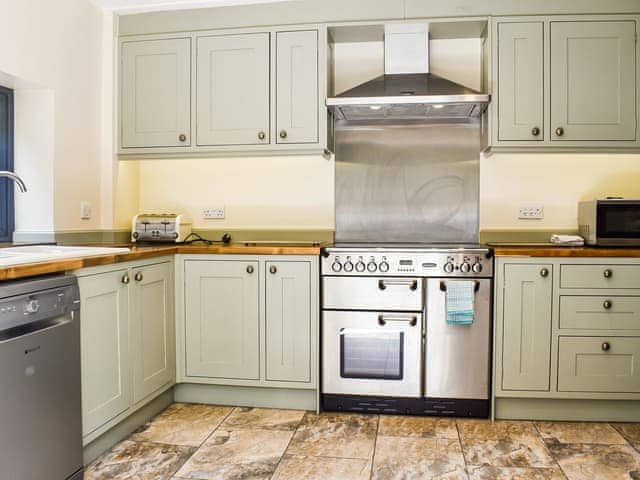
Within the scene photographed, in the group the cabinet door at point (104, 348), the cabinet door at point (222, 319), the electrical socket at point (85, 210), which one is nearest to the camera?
the cabinet door at point (104, 348)

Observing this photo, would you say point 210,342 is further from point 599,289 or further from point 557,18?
point 557,18

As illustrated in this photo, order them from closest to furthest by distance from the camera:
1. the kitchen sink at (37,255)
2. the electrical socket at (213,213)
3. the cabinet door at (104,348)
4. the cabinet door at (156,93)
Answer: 1. the kitchen sink at (37,255)
2. the cabinet door at (104,348)
3. the cabinet door at (156,93)
4. the electrical socket at (213,213)

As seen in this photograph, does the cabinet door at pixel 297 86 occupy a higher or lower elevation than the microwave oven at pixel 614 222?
higher

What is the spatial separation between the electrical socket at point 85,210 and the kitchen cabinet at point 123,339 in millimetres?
644

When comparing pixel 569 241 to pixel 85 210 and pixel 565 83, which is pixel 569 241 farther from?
pixel 85 210

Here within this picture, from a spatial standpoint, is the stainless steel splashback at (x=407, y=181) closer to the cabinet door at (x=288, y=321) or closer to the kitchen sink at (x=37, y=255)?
the cabinet door at (x=288, y=321)

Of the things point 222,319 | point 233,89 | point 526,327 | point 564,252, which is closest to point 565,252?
point 564,252

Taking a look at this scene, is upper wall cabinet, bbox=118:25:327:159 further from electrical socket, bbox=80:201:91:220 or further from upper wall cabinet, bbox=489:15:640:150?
upper wall cabinet, bbox=489:15:640:150

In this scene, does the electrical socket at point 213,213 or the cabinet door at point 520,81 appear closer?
the cabinet door at point 520,81

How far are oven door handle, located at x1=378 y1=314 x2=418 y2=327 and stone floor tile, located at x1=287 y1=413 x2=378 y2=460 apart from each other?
51 cm

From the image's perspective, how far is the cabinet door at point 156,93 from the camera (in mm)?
3199

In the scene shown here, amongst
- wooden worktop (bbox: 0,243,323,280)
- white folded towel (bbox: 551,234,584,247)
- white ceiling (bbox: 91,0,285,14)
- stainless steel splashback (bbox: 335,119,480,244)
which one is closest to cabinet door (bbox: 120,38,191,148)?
white ceiling (bbox: 91,0,285,14)

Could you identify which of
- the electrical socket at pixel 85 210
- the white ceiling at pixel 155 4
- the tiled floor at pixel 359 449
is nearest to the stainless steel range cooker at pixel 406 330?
the tiled floor at pixel 359 449

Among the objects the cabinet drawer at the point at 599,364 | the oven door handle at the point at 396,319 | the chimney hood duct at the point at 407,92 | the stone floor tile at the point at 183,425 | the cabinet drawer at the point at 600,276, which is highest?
the chimney hood duct at the point at 407,92
